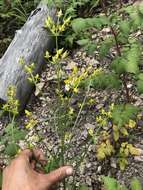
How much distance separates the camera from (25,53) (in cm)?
507

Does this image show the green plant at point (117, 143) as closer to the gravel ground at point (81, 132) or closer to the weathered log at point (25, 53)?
the gravel ground at point (81, 132)

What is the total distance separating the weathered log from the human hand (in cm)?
212

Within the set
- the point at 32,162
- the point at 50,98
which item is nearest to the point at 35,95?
the point at 50,98

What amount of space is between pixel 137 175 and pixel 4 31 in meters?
2.84

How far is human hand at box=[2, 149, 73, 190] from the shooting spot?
96.2 inches

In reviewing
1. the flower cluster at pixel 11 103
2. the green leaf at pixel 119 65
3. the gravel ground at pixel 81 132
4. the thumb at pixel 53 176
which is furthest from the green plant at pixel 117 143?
the thumb at pixel 53 176

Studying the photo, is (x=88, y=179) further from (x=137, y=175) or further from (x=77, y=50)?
(x=77, y=50)

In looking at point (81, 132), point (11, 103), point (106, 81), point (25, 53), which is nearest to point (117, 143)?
point (81, 132)

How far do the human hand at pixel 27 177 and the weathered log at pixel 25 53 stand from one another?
2116 millimetres

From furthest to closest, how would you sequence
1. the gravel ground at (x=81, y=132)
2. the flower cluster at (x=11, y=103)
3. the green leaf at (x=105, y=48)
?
Result: 1. the gravel ground at (x=81, y=132)
2. the green leaf at (x=105, y=48)
3. the flower cluster at (x=11, y=103)

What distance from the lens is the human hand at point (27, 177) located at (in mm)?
2443

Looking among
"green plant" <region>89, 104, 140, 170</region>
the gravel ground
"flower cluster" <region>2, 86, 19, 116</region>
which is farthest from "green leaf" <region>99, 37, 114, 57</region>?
"flower cluster" <region>2, 86, 19, 116</region>

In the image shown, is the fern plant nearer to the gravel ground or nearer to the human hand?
the gravel ground

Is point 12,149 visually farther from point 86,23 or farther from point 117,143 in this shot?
point 117,143
